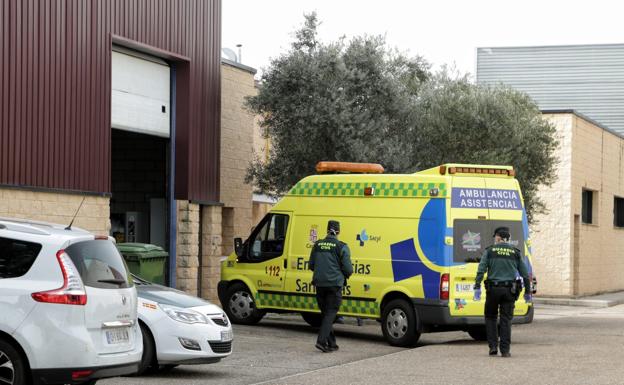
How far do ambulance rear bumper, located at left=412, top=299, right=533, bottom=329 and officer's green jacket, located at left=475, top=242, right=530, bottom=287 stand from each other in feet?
3.60

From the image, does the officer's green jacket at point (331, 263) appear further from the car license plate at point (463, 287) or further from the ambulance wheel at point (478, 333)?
the ambulance wheel at point (478, 333)

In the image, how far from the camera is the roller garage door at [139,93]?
2125cm

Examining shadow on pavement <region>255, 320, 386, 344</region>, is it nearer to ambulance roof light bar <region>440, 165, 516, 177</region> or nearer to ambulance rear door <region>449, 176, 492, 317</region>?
ambulance rear door <region>449, 176, 492, 317</region>

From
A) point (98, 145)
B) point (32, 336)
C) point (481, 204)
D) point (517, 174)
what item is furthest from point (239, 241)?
point (32, 336)

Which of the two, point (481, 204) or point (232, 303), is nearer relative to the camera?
point (481, 204)

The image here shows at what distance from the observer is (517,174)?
26.7m

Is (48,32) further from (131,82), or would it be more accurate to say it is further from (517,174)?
(517,174)

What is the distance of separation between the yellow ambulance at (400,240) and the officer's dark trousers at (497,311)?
89cm

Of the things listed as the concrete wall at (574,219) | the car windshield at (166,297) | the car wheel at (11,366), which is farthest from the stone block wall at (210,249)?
the car wheel at (11,366)

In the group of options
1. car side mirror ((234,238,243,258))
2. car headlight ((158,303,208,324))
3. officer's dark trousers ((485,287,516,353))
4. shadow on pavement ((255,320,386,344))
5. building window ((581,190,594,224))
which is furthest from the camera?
building window ((581,190,594,224))

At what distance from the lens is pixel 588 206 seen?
1585 inches

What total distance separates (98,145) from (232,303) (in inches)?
139

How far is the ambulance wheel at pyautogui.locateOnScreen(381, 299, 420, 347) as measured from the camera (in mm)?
17891

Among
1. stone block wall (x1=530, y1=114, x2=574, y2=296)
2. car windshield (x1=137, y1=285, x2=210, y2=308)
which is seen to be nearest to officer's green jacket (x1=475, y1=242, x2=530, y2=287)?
car windshield (x1=137, y1=285, x2=210, y2=308)
